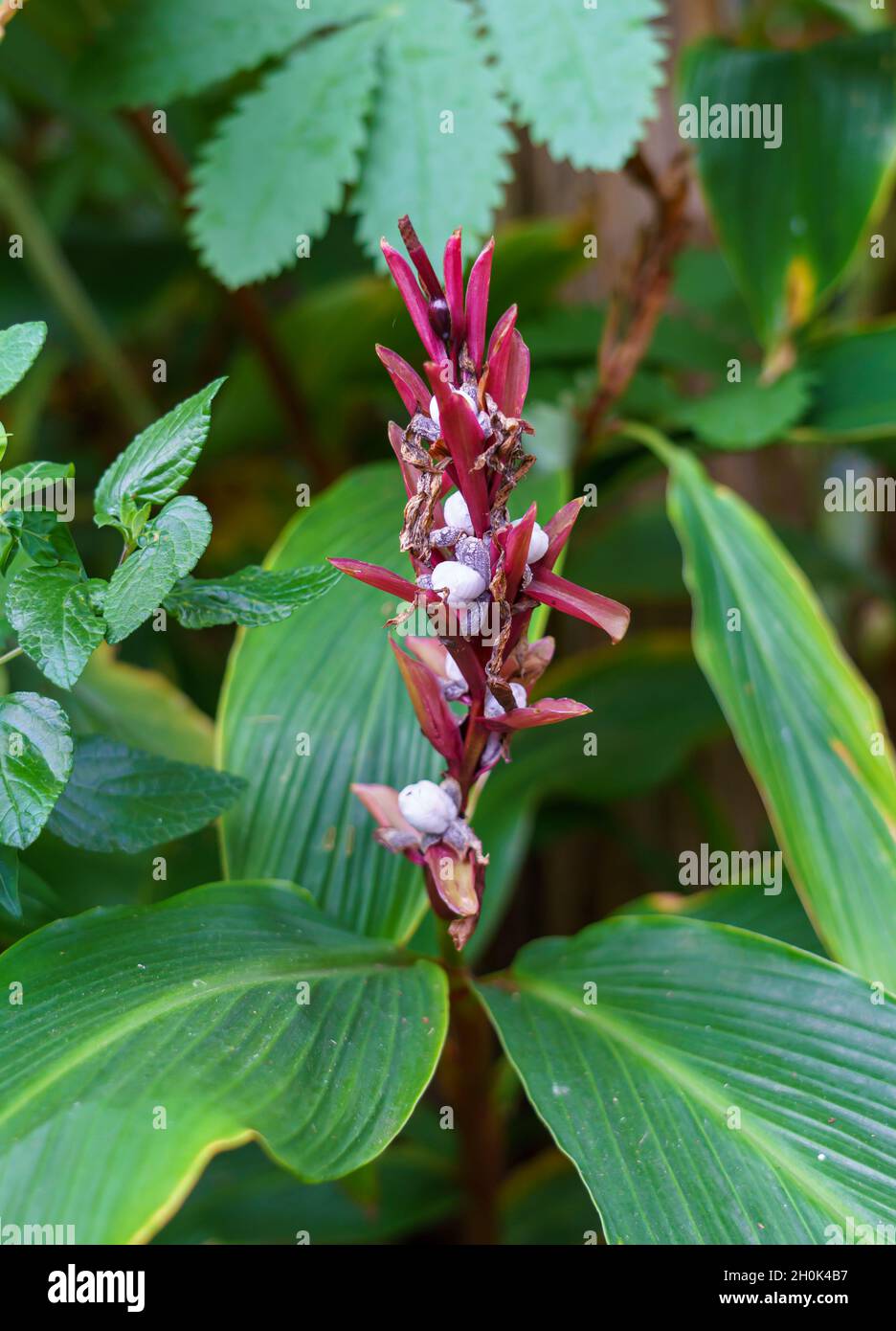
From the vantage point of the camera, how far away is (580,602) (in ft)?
1.28

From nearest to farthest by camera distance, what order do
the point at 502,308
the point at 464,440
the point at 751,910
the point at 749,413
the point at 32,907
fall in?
the point at 464,440 → the point at 32,907 → the point at 751,910 → the point at 749,413 → the point at 502,308

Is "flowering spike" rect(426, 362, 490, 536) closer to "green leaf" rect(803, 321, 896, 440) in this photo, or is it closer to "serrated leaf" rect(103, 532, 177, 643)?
"serrated leaf" rect(103, 532, 177, 643)

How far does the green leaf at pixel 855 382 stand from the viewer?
73cm

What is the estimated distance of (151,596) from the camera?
0.37m

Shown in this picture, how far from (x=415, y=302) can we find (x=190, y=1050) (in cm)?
29

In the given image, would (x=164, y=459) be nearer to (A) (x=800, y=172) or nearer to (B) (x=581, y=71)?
(B) (x=581, y=71)

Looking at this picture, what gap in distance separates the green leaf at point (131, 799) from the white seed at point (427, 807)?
93 mm

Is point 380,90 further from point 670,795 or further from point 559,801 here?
point 670,795

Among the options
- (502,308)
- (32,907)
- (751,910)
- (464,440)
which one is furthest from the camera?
(502,308)

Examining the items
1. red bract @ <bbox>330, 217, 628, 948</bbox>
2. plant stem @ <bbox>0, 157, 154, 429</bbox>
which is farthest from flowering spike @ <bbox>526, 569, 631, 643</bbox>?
plant stem @ <bbox>0, 157, 154, 429</bbox>

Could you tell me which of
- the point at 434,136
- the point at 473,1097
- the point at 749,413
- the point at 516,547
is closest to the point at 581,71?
the point at 434,136

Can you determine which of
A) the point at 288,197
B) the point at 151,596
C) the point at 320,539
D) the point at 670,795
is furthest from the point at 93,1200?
the point at 670,795

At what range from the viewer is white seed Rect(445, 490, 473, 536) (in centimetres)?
38

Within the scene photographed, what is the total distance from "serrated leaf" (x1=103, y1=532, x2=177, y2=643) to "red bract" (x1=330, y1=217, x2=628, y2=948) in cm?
7
